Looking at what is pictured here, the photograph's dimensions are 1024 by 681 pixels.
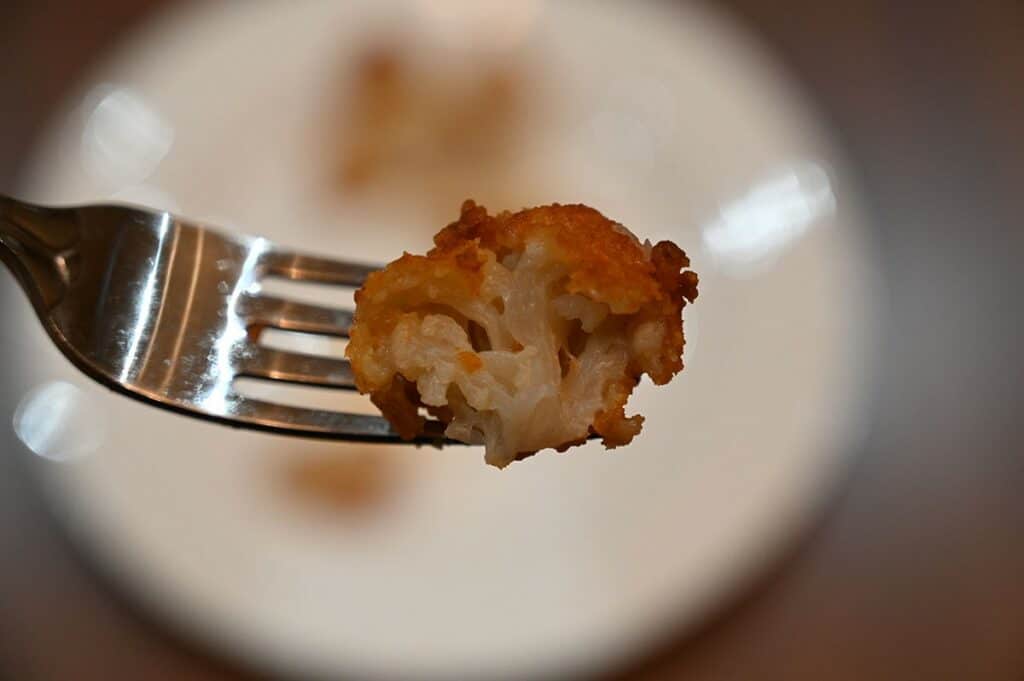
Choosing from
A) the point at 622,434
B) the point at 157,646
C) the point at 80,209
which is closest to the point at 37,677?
the point at 157,646

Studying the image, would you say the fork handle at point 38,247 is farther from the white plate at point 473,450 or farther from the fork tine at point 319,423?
the white plate at point 473,450

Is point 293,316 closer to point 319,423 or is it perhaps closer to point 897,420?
point 319,423

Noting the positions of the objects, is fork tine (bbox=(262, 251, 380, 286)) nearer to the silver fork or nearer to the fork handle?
the silver fork

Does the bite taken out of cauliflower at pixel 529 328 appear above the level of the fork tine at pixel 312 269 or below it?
below

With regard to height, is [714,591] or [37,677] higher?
[714,591]

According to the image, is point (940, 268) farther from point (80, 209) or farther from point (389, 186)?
point (80, 209)

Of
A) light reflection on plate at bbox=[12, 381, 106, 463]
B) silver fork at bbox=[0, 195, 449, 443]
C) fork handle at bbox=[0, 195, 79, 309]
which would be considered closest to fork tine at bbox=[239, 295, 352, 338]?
silver fork at bbox=[0, 195, 449, 443]

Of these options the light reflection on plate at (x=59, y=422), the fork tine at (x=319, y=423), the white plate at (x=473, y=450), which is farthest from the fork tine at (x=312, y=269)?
the light reflection on plate at (x=59, y=422)

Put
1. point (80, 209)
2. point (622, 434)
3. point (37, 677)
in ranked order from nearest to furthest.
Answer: point (622, 434) → point (80, 209) → point (37, 677)
